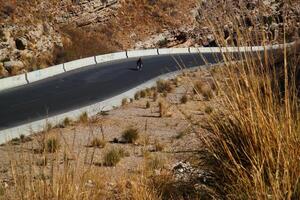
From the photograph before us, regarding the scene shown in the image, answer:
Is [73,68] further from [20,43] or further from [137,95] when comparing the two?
[137,95]

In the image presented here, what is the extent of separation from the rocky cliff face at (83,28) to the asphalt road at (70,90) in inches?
158

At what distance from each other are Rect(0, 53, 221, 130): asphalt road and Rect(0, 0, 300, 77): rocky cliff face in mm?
4013

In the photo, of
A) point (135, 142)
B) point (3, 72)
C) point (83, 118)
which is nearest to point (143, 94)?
point (83, 118)

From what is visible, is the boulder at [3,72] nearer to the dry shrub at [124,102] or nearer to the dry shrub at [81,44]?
the dry shrub at [81,44]

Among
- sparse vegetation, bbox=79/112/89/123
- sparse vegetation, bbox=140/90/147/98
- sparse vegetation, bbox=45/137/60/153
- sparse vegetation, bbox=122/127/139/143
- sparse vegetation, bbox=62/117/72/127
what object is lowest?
sparse vegetation, bbox=140/90/147/98

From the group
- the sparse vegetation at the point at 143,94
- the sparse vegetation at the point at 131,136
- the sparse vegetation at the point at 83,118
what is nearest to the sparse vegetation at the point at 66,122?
the sparse vegetation at the point at 83,118

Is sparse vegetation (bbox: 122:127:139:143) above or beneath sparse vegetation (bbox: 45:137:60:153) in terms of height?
beneath

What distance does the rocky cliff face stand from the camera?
36125mm

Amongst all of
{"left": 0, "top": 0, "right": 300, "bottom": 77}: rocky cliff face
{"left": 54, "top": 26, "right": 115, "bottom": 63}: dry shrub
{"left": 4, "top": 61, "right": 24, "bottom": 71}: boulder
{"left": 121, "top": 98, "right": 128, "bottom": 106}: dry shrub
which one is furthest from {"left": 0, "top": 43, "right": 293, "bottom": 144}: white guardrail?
{"left": 54, "top": 26, "right": 115, "bottom": 63}: dry shrub

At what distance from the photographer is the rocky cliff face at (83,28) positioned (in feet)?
119

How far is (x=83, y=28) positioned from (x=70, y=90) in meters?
24.6

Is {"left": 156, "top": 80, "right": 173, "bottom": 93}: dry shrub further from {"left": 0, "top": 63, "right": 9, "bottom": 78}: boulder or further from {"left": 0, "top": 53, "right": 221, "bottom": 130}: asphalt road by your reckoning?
{"left": 0, "top": 63, "right": 9, "bottom": 78}: boulder

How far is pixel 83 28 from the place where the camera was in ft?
165

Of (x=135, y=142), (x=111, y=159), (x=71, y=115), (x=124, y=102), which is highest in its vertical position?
(x=111, y=159)
